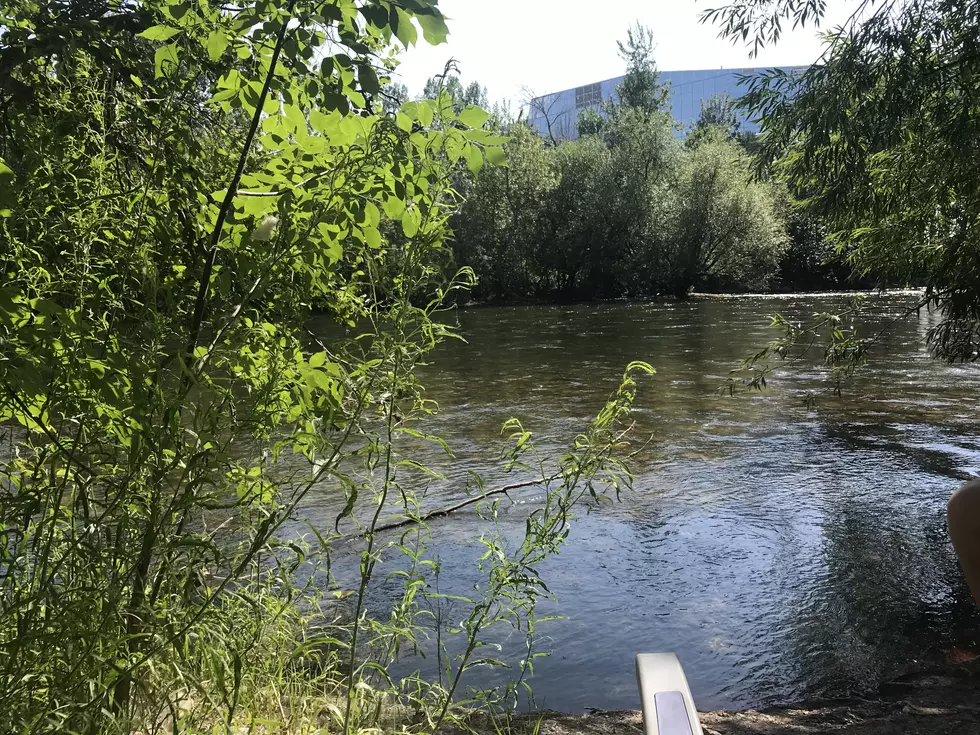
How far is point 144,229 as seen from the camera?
97.7 inches

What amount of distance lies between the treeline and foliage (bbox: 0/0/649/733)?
40782 mm

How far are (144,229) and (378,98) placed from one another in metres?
0.82

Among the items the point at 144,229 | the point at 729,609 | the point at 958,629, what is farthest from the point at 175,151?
the point at 958,629

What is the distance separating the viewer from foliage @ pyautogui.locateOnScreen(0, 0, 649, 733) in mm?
1949

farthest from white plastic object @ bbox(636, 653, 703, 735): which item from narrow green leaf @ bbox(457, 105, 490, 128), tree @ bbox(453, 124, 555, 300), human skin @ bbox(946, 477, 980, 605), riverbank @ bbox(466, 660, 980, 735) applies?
tree @ bbox(453, 124, 555, 300)

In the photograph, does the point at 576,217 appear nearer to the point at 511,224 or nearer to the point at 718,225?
the point at 511,224

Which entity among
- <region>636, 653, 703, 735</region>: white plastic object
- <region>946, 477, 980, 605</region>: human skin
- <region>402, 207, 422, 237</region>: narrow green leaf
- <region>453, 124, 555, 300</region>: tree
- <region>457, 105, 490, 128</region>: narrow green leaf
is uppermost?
<region>453, 124, 555, 300</region>: tree

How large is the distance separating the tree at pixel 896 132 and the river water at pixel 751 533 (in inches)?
84.2

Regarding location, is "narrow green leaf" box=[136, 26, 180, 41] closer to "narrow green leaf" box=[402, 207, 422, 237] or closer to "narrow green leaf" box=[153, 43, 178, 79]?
"narrow green leaf" box=[153, 43, 178, 79]

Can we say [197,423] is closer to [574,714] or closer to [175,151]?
[175,151]

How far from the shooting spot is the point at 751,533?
721cm

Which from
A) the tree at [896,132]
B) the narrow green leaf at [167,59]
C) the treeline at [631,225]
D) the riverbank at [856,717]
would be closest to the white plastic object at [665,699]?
the narrow green leaf at [167,59]

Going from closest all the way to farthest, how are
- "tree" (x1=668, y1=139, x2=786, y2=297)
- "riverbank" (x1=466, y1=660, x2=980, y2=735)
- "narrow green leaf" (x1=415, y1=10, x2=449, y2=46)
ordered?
"narrow green leaf" (x1=415, y1=10, x2=449, y2=46) → "riverbank" (x1=466, y1=660, x2=980, y2=735) → "tree" (x1=668, y1=139, x2=786, y2=297)

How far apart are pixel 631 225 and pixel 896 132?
39283mm
